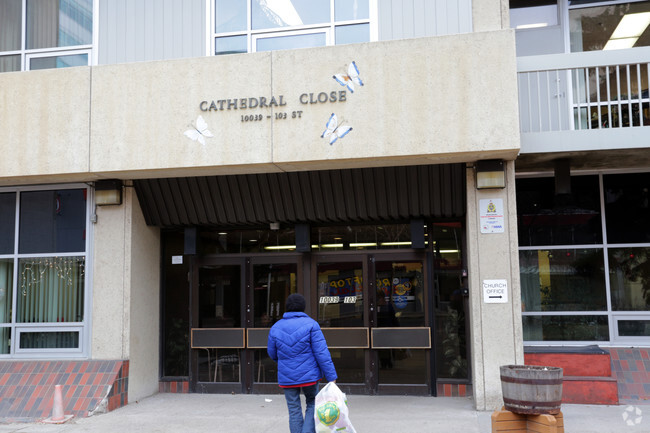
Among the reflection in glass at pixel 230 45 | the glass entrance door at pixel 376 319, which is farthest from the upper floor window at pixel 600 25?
the reflection in glass at pixel 230 45

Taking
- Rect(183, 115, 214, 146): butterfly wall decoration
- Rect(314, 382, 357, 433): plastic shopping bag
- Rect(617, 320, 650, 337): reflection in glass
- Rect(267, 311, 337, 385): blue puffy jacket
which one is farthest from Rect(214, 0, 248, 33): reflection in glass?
Rect(617, 320, 650, 337): reflection in glass

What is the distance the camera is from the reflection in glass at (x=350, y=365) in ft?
30.9

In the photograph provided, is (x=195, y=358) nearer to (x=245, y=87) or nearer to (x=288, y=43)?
(x=245, y=87)

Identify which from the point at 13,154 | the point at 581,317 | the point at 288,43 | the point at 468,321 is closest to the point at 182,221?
the point at 13,154

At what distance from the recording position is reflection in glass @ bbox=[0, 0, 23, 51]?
998 centimetres

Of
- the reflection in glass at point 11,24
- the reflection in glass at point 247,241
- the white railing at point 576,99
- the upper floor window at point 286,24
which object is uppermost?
the reflection in glass at point 11,24

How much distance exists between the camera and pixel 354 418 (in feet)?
25.8

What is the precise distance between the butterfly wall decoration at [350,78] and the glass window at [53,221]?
4.50 m

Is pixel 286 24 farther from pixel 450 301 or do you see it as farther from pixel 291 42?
pixel 450 301

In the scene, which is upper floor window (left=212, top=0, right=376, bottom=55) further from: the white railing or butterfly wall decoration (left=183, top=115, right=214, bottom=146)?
the white railing

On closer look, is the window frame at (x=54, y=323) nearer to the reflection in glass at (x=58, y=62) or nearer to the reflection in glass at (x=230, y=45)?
the reflection in glass at (x=58, y=62)

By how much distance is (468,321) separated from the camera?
9.28 meters

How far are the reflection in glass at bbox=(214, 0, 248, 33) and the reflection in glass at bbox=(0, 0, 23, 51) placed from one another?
3.42m

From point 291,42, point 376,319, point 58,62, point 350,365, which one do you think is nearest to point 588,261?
point 376,319
